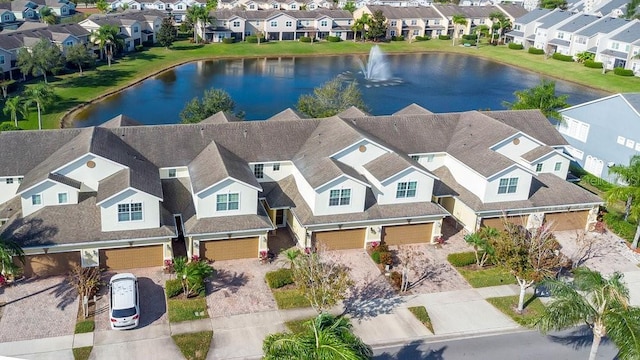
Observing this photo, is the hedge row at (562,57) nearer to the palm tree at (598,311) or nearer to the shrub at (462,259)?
the shrub at (462,259)

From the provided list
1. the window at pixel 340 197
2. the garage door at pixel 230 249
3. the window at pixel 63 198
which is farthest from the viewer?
the window at pixel 340 197

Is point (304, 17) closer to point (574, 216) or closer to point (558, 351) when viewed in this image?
point (574, 216)

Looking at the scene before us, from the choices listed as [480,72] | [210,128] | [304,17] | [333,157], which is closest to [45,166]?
[210,128]

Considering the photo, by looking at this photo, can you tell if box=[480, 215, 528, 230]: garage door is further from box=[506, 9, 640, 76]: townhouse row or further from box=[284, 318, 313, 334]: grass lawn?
box=[506, 9, 640, 76]: townhouse row

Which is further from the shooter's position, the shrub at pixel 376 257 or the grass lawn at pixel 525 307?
the shrub at pixel 376 257

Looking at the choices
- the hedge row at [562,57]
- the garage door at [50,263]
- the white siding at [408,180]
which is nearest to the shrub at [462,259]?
the white siding at [408,180]

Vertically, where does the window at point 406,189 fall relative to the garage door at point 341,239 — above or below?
above
